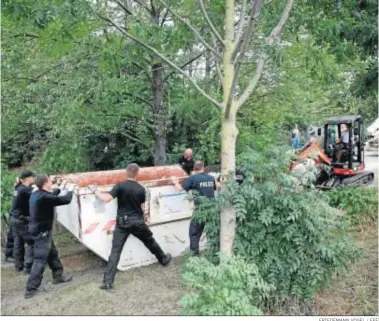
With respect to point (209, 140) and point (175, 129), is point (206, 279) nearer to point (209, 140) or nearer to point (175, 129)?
point (209, 140)

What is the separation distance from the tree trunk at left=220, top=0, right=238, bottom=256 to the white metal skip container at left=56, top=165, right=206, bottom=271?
1004mm

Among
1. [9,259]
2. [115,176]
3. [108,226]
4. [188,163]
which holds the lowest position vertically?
[9,259]

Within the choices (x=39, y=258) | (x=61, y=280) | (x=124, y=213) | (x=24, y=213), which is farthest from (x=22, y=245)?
(x=124, y=213)

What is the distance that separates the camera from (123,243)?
6105 millimetres

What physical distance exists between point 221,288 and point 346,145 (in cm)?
968

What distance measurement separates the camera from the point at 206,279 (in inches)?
175

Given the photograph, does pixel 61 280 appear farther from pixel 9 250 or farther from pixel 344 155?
pixel 344 155

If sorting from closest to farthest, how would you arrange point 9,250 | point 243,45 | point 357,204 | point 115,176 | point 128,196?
1. point 243,45
2. point 128,196
3. point 9,250
4. point 115,176
5. point 357,204

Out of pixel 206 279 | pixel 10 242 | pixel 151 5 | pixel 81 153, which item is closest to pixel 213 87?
pixel 151 5

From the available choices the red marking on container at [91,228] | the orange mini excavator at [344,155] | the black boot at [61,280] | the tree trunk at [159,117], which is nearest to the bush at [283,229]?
the red marking on container at [91,228]

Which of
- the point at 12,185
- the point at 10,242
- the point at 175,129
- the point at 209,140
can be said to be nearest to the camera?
the point at 10,242

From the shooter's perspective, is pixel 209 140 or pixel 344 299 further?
pixel 209 140

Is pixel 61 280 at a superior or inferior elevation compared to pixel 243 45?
inferior

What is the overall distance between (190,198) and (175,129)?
19.2ft
